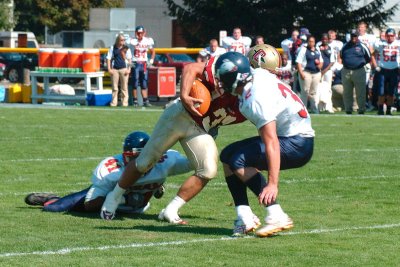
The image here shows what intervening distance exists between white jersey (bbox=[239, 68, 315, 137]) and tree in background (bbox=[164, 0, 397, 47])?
30.4 meters

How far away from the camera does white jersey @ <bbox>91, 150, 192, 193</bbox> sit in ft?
28.5

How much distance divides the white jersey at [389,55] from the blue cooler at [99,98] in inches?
268

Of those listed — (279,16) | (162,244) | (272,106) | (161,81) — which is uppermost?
(272,106)

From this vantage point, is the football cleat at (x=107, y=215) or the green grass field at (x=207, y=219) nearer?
the green grass field at (x=207, y=219)

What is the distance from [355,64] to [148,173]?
46.1 ft

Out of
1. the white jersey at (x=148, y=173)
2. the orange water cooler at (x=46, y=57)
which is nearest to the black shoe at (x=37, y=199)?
the white jersey at (x=148, y=173)

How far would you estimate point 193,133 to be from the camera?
815cm

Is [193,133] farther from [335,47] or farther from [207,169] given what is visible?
[335,47]

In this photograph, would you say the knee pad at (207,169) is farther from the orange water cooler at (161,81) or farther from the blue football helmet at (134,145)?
the orange water cooler at (161,81)

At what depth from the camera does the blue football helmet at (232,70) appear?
7309mm

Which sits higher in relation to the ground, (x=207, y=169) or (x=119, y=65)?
(x=207, y=169)

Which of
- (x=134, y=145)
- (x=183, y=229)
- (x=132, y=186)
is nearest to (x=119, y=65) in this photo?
(x=134, y=145)

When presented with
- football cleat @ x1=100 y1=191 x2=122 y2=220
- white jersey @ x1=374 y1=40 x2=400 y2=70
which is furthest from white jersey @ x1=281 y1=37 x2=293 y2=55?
football cleat @ x1=100 y1=191 x2=122 y2=220

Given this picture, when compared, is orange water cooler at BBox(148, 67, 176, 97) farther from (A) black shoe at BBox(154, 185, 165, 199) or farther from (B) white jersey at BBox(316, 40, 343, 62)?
(A) black shoe at BBox(154, 185, 165, 199)
